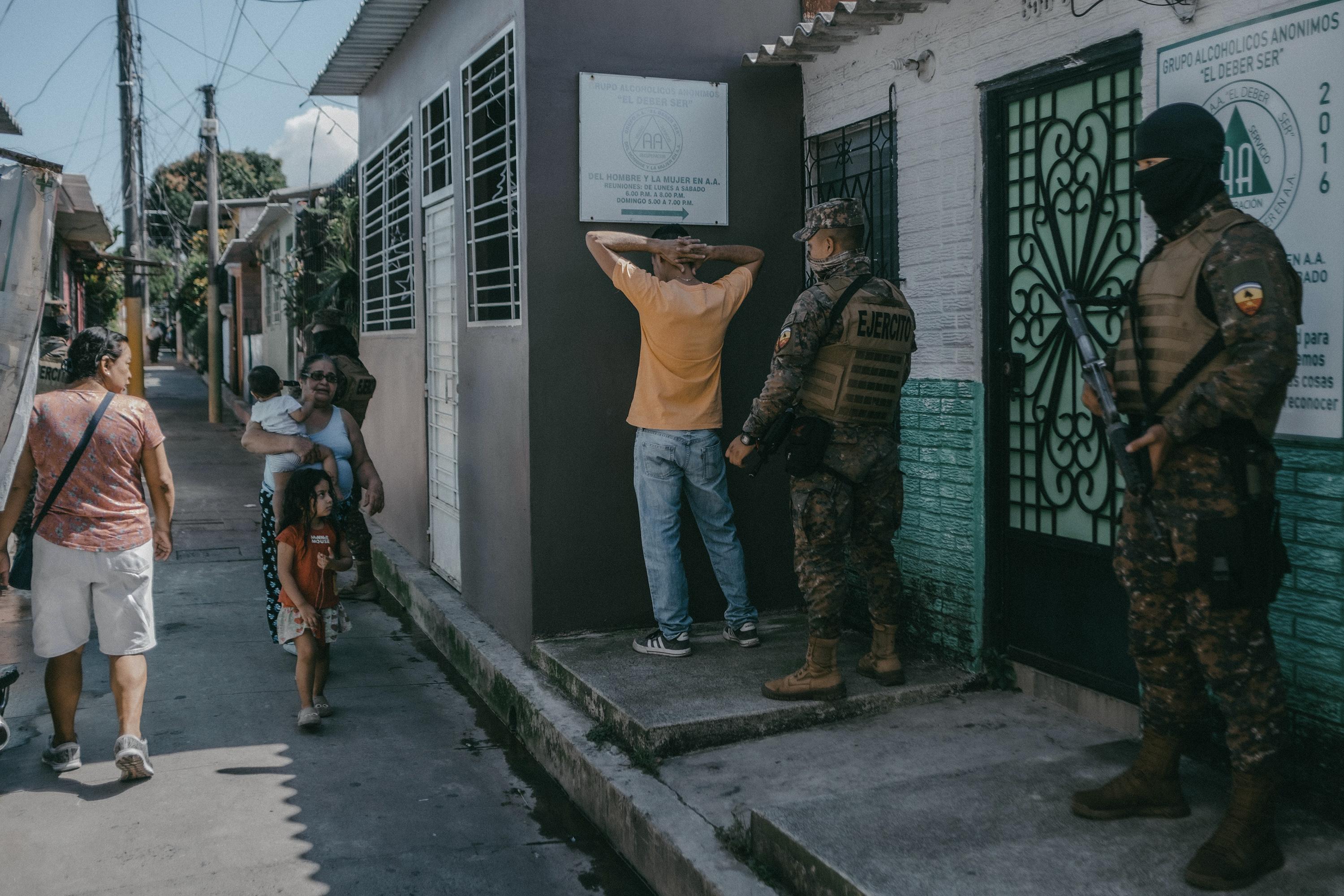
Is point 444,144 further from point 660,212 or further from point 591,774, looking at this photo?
point 591,774

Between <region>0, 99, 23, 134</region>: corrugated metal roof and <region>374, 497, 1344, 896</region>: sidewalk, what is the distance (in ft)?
25.1

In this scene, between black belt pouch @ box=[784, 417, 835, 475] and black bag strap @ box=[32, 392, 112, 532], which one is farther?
black bag strap @ box=[32, 392, 112, 532]

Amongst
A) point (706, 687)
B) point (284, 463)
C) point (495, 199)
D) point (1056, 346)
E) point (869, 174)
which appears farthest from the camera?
point (495, 199)

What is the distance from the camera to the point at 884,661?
4633mm

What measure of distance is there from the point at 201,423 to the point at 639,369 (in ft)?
56.4

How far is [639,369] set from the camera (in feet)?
17.5

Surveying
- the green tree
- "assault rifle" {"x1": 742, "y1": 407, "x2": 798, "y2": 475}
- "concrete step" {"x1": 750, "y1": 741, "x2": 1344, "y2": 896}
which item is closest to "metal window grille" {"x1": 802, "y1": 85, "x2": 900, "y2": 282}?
"assault rifle" {"x1": 742, "y1": 407, "x2": 798, "y2": 475}

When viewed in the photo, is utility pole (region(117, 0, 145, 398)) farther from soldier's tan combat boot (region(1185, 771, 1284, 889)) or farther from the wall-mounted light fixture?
soldier's tan combat boot (region(1185, 771, 1284, 889))

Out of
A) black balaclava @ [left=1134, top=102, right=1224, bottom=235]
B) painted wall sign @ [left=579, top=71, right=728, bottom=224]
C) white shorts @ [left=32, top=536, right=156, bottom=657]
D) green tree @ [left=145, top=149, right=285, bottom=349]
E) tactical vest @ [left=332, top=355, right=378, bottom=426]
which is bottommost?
white shorts @ [left=32, top=536, right=156, bottom=657]

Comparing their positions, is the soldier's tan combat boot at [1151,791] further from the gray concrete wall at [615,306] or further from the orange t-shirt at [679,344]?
the gray concrete wall at [615,306]

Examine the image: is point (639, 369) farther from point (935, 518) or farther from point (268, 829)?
point (268, 829)

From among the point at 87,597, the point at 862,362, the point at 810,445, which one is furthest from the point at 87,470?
the point at 862,362

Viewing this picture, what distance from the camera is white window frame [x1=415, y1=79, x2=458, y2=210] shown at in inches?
273

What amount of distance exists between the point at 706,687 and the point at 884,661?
29.0 inches
